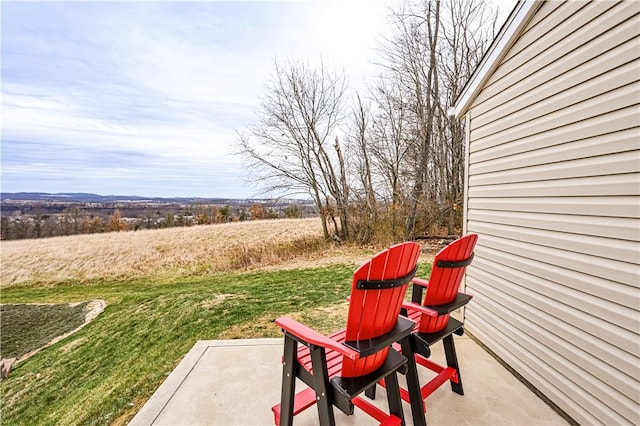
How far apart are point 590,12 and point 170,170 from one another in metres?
20.1

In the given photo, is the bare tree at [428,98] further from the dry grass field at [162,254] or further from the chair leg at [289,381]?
the chair leg at [289,381]

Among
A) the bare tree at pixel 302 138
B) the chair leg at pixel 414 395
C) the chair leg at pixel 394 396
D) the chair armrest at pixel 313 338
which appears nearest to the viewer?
the chair armrest at pixel 313 338

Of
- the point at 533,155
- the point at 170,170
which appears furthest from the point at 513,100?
the point at 170,170

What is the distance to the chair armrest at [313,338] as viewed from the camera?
3.77 ft

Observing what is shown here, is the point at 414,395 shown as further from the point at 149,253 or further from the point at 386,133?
the point at 149,253

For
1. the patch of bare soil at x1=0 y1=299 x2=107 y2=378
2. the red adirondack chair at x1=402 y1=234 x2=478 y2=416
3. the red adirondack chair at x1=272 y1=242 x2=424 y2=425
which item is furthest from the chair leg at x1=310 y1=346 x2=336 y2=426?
the patch of bare soil at x1=0 y1=299 x2=107 y2=378

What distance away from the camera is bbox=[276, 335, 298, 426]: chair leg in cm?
144

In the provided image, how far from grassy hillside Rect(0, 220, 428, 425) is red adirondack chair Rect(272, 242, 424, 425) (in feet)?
5.13

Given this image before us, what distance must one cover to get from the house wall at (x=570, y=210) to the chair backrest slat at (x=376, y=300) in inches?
44.4

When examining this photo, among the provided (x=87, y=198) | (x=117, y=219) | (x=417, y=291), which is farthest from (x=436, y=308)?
(x=87, y=198)

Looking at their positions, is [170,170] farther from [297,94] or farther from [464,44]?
[464,44]

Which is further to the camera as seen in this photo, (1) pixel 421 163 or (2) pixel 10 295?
(1) pixel 421 163

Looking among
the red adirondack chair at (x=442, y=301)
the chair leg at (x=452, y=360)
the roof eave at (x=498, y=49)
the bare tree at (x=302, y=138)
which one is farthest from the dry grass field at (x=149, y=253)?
the red adirondack chair at (x=442, y=301)

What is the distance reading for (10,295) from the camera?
24.5 ft
